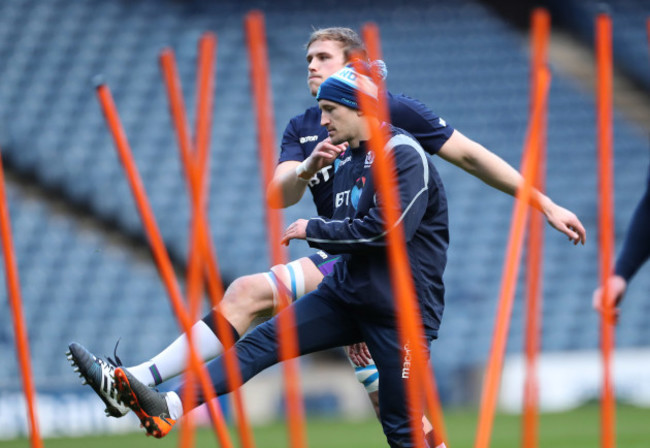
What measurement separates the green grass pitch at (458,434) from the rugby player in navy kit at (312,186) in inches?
146

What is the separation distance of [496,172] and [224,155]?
1023cm

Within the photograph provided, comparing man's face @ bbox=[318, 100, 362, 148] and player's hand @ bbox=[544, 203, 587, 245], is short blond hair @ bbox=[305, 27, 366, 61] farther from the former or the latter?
player's hand @ bbox=[544, 203, 587, 245]

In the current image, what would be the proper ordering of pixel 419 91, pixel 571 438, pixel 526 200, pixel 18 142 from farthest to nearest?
1. pixel 419 91
2. pixel 18 142
3. pixel 571 438
4. pixel 526 200

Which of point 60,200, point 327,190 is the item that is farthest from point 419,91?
point 327,190

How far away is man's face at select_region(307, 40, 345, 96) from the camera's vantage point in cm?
420

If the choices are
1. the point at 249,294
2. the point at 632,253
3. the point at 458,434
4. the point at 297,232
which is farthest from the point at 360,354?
the point at 458,434

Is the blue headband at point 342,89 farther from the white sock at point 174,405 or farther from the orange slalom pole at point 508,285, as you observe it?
the white sock at point 174,405

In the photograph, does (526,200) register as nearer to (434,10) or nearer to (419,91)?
(419,91)

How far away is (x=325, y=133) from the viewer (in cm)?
447

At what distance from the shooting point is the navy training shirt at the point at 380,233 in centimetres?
355

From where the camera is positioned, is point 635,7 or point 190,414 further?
point 635,7

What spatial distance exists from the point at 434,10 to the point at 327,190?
12.2 meters

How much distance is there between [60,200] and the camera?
43.1ft

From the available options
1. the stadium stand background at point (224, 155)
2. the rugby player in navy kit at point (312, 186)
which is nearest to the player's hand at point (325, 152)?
the rugby player in navy kit at point (312, 186)
